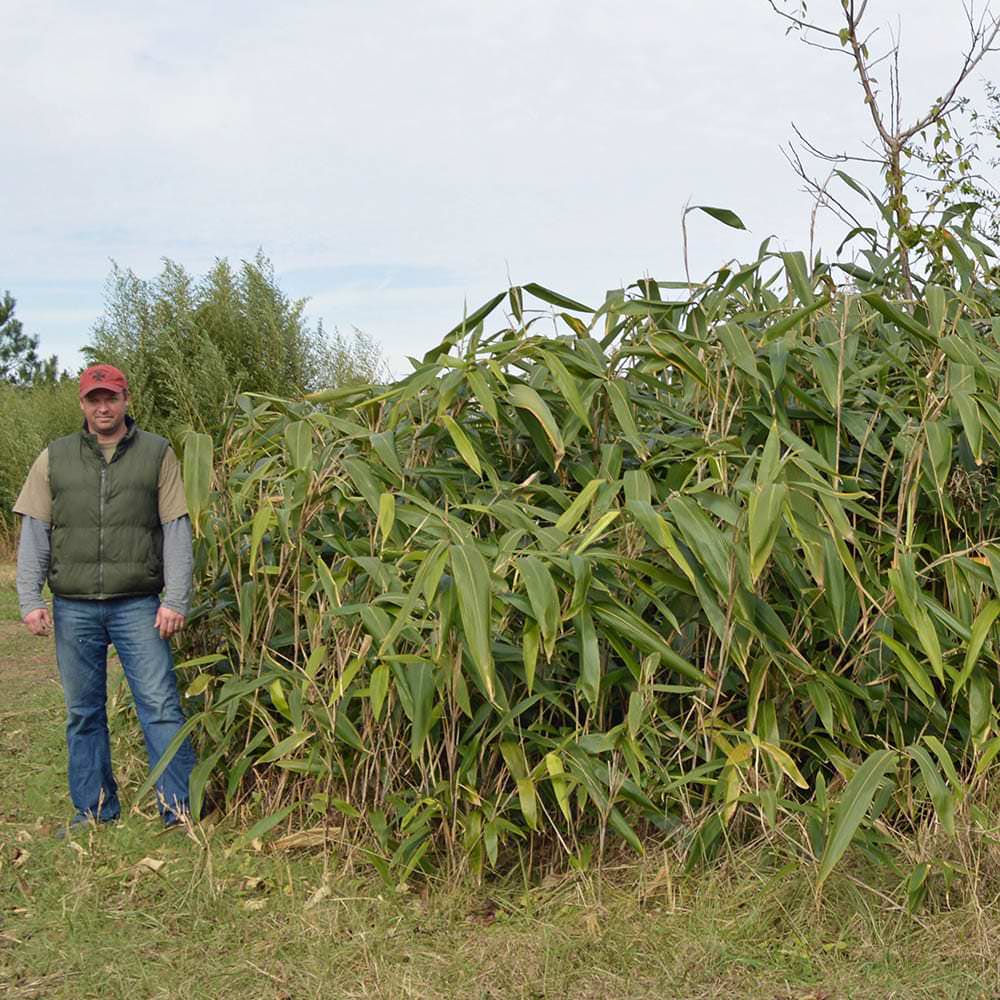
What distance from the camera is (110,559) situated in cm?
367

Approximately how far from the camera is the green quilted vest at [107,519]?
144 inches

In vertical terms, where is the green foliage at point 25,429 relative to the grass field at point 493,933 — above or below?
above

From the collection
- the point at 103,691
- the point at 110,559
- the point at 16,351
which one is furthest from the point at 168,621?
the point at 16,351

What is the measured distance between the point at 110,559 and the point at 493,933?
5.82ft

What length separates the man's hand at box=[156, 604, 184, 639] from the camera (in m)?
3.56

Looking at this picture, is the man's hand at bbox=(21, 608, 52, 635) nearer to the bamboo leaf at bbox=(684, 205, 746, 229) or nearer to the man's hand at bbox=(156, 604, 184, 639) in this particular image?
the man's hand at bbox=(156, 604, 184, 639)

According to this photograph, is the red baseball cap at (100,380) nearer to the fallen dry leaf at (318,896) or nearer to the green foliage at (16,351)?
the fallen dry leaf at (318,896)

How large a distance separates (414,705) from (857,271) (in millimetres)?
2011

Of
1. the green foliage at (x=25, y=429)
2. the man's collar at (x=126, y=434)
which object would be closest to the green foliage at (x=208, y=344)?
the green foliage at (x=25, y=429)

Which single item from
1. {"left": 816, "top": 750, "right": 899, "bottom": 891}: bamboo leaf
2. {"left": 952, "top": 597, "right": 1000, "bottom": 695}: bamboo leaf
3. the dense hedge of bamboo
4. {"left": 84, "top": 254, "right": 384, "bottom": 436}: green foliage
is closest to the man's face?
the dense hedge of bamboo

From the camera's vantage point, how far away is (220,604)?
3488 mm

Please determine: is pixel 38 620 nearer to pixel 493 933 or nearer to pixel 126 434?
pixel 126 434

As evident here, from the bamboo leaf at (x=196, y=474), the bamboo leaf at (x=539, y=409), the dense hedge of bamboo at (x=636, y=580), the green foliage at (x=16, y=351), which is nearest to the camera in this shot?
the dense hedge of bamboo at (x=636, y=580)

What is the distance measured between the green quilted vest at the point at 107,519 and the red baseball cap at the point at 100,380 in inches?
6.1
